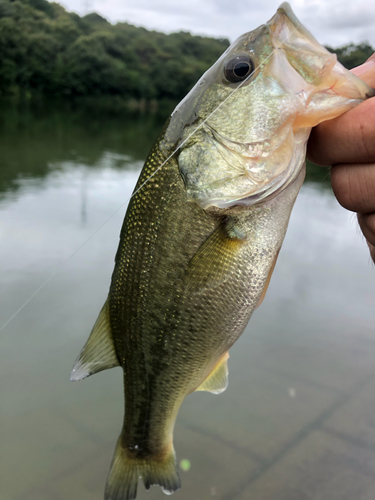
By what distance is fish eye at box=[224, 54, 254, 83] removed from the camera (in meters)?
1.25

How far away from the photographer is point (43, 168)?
11.0m

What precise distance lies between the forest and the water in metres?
42.5

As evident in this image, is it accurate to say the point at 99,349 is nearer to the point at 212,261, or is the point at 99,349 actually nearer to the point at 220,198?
the point at 212,261

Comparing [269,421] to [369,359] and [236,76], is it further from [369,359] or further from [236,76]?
[236,76]

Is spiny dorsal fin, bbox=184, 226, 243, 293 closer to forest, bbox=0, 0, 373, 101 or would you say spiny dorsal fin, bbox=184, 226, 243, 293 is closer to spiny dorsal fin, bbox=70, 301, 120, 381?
spiny dorsal fin, bbox=70, 301, 120, 381

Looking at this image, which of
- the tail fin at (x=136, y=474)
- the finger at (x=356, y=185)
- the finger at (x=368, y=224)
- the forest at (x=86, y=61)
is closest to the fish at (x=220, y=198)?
the finger at (x=356, y=185)

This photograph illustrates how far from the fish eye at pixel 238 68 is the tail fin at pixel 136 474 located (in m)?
1.54

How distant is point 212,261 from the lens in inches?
51.1

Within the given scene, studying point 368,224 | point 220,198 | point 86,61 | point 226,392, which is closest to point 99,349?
point 220,198

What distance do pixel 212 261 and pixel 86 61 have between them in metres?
56.9

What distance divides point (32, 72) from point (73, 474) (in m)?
54.0

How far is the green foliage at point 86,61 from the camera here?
46.7 meters

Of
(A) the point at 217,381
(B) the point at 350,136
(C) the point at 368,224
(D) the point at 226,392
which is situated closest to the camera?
(B) the point at 350,136

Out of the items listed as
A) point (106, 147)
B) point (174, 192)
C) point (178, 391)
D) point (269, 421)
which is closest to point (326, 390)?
point (269, 421)
